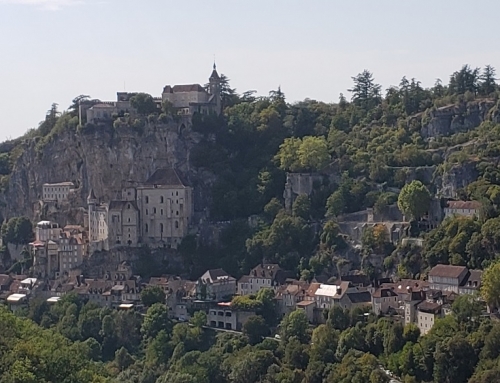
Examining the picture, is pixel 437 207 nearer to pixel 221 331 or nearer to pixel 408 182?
pixel 408 182

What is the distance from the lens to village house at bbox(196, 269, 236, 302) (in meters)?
66.1

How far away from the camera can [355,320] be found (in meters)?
58.0

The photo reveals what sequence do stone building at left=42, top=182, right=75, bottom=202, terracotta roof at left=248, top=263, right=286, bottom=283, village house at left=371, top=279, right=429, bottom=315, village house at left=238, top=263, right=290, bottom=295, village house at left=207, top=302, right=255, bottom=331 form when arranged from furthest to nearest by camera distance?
stone building at left=42, top=182, right=75, bottom=202 < terracotta roof at left=248, top=263, right=286, bottom=283 < village house at left=238, top=263, right=290, bottom=295 < village house at left=207, top=302, right=255, bottom=331 < village house at left=371, top=279, right=429, bottom=315

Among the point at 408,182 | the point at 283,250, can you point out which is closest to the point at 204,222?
the point at 283,250

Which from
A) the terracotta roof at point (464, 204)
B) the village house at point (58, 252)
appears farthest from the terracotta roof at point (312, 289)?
the village house at point (58, 252)

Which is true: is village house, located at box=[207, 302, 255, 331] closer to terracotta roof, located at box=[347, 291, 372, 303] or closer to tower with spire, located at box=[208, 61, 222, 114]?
terracotta roof, located at box=[347, 291, 372, 303]

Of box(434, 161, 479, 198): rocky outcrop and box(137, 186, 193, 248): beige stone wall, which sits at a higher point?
box(434, 161, 479, 198): rocky outcrop

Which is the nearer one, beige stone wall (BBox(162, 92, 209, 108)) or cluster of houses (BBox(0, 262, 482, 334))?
cluster of houses (BBox(0, 262, 482, 334))

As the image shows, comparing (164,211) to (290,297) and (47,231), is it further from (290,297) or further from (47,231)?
(290,297)

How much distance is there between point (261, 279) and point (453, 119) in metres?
18.3

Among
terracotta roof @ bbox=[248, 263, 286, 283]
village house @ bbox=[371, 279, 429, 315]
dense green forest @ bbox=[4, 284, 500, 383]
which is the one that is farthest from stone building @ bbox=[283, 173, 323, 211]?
village house @ bbox=[371, 279, 429, 315]

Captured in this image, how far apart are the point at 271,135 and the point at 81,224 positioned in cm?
1357

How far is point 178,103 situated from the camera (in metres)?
80.6

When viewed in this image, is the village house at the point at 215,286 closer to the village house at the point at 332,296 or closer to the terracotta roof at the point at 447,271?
the village house at the point at 332,296
